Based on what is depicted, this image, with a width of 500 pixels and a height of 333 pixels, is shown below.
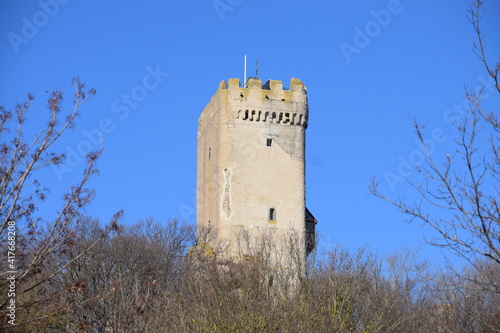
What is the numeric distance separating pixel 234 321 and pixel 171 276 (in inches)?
789

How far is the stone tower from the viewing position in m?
43.3

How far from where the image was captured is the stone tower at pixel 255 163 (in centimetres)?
4331

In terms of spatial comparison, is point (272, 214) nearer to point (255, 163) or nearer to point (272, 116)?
point (255, 163)

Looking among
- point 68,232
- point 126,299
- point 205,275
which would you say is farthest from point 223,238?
point 68,232

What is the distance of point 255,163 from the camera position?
44.2m

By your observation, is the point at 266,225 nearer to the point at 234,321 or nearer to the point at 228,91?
the point at 228,91

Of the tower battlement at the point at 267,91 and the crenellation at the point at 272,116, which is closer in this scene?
the crenellation at the point at 272,116

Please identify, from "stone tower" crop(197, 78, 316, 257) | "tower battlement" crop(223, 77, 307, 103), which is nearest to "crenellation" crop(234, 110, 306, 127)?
"stone tower" crop(197, 78, 316, 257)

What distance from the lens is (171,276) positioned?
42.1 meters

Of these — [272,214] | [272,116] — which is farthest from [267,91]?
[272,214]

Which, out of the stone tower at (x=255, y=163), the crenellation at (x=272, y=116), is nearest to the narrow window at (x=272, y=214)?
the stone tower at (x=255, y=163)

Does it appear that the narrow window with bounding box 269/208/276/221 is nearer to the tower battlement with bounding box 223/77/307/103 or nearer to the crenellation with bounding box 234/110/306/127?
the crenellation with bounding box 234/110/306/127

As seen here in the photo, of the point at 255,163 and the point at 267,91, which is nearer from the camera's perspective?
the point at 255,163

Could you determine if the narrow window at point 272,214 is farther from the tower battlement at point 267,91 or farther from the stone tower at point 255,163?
the tower battlement at point 267,91
